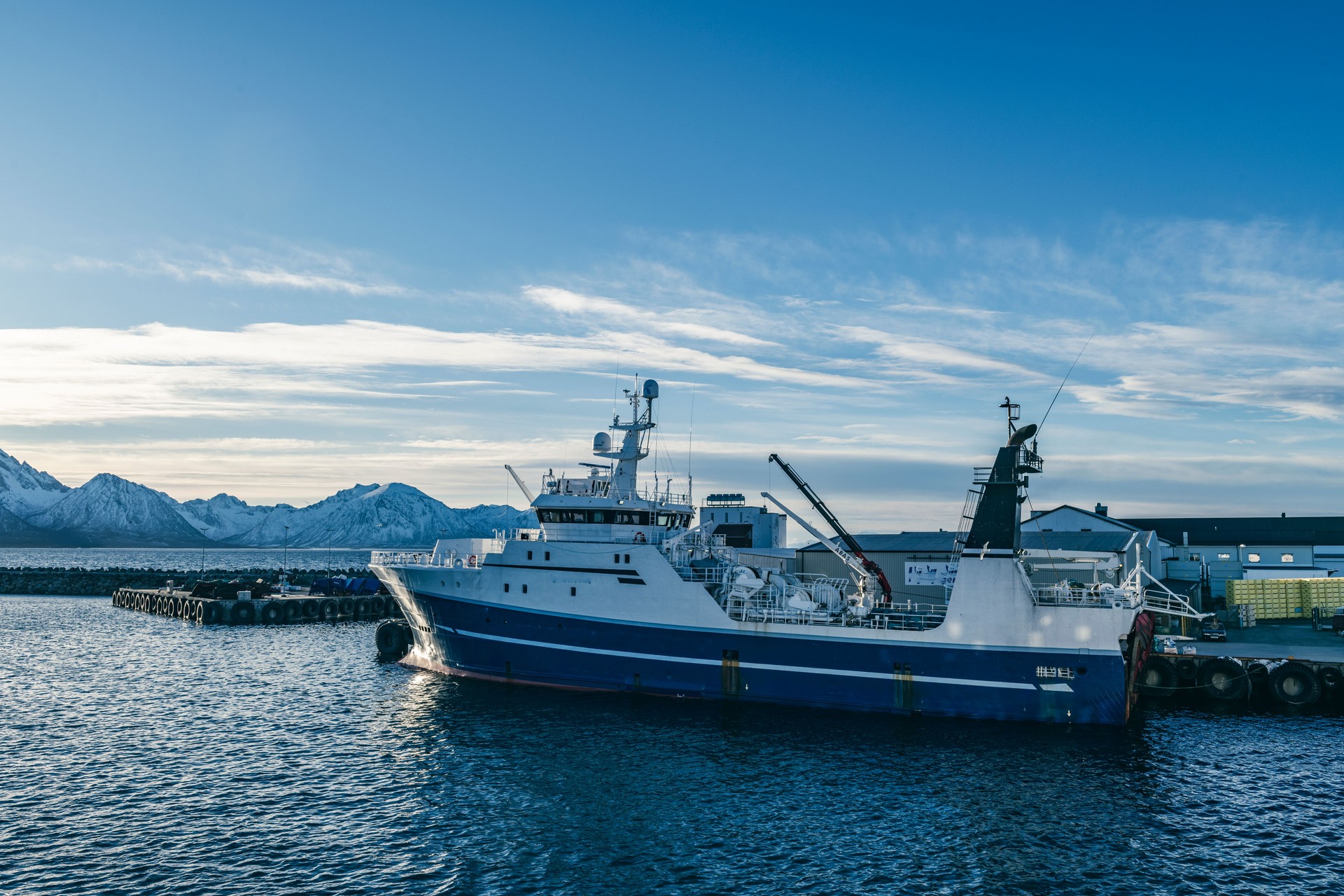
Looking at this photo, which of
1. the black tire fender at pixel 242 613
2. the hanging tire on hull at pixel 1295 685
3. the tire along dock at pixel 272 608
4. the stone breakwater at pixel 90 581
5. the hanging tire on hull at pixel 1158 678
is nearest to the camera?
the hanging tire on hull at pixel 1295 685

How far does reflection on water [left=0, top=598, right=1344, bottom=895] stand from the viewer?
18375mm

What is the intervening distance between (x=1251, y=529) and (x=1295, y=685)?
5126 centimetres

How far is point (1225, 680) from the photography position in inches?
1379

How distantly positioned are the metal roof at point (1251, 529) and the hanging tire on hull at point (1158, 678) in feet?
149

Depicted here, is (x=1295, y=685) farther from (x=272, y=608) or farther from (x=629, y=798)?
(x=272, y=608)

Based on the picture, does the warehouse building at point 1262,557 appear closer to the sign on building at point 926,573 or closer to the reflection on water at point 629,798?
the sign on building at point 926,573

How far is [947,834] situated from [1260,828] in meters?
7.73

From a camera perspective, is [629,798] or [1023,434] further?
[1023,434]

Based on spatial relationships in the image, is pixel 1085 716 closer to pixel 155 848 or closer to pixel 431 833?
pixel 431 833

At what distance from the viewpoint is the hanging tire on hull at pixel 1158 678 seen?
118ft

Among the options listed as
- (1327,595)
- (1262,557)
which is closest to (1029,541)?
(1327,595)

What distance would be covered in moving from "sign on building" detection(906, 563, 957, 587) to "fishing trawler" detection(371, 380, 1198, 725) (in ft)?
24.8

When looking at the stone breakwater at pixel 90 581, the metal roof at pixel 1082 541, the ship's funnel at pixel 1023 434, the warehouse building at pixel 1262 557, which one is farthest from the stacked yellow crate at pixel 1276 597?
the stone breakwater at pixel 90 581

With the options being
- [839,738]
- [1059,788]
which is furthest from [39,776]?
[1059,788]
